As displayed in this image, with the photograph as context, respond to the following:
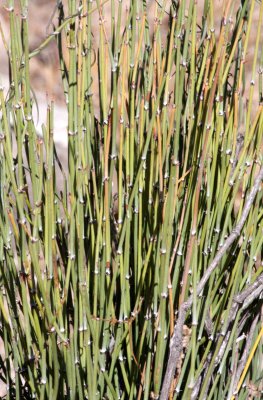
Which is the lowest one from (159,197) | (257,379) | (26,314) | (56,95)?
(257,379)

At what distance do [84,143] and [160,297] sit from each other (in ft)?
0.91

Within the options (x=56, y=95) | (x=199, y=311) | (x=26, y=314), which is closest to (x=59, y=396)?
(x=26, y=314)

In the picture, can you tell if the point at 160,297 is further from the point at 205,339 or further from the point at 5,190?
the point at 5,190

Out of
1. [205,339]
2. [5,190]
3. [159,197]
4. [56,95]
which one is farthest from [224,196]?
[56,95]

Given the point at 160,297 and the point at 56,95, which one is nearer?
the point at 160,297

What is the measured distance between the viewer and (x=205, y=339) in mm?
1064

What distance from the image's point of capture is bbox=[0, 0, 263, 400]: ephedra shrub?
986 mm

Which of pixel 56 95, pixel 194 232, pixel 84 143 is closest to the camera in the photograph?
pixel 194 232

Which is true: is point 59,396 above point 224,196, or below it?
below

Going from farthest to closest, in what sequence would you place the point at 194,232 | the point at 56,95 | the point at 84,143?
the point at 56,95 → the point at 84,143 → the point at 194,232

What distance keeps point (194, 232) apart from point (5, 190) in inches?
11.4

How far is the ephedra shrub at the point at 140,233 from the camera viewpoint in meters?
0.99

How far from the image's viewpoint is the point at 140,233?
3.42ft

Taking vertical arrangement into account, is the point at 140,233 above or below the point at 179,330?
above
